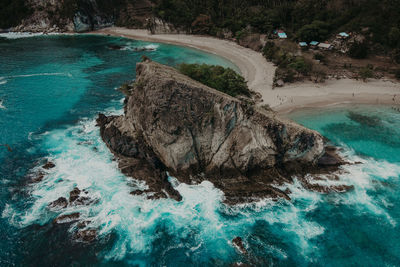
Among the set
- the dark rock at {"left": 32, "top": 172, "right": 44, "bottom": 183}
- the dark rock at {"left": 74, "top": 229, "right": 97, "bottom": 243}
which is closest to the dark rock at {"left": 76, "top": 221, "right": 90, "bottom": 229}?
the dark rock at {"left": 74, "top": 229, "right": 97, "bottom": 243}

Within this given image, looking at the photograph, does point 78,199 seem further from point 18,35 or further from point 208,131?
point 18,35

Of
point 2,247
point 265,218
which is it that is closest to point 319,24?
point 265,218

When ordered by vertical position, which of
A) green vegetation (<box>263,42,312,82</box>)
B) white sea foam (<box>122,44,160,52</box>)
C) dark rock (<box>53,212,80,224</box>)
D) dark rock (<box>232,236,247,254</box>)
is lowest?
dark rock (<box>232,236,247,254</box>)

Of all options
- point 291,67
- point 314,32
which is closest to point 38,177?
point 291,67

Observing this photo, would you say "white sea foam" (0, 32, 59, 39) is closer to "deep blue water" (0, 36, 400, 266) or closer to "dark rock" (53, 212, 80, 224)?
"deep blue water" (0, 36, 400, 266)

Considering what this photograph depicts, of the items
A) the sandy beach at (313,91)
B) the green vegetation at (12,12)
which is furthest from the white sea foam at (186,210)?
the green vegetation at (12,12)

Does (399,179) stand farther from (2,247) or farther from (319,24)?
(319,24)
